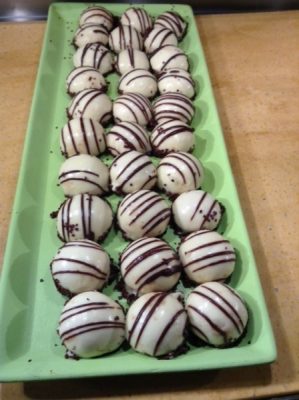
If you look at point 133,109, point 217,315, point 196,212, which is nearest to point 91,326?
point 217,315

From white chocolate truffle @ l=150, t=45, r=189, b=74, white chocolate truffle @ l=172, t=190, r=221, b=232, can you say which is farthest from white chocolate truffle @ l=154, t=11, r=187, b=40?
white chocolate truffle @ l=172, t=190, r=221, b=232

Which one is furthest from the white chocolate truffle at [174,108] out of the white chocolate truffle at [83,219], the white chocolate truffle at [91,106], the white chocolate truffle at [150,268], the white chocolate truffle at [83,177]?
the white chocolate truffle at [150,268]

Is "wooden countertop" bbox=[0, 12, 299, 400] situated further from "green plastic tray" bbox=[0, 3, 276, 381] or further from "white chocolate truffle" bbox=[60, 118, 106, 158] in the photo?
"white chocolate truffle" bbox=[60, 118, 106, 158]

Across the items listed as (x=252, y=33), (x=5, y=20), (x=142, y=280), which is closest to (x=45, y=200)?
(x=142, y=280)

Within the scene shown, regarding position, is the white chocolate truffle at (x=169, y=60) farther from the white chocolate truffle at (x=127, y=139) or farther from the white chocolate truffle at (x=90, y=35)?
the white chocolate truffle at (x=127, y=139)

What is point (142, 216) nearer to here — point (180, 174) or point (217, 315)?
point (180, 174)

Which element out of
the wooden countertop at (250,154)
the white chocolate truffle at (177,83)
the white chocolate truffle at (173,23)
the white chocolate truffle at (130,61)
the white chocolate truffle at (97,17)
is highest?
the white chocolate truffle at (97,17)

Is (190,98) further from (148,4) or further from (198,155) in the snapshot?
(148,4)

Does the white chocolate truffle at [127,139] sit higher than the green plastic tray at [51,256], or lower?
higher
